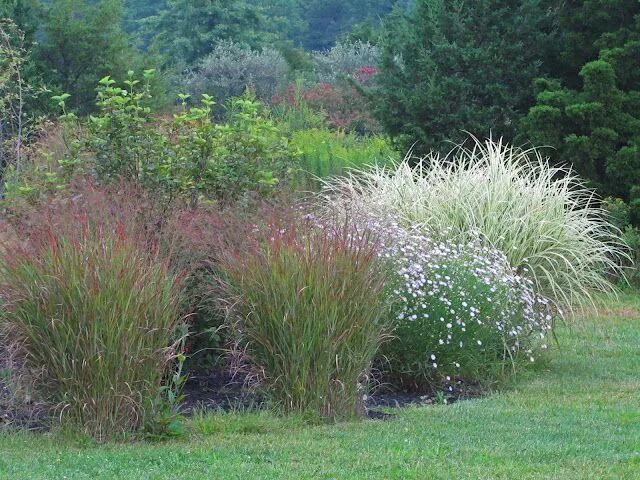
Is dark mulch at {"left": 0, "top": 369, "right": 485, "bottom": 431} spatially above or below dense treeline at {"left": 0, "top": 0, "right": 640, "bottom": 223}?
below

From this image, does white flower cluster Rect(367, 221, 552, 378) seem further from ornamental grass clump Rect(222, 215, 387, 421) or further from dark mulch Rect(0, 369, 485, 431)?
ornamental grass clump Rect(222, 215, 387, 421)

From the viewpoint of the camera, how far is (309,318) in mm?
6664

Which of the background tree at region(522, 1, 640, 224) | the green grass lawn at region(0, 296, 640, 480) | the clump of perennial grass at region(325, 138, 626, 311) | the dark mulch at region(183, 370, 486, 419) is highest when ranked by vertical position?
the background tree at region(522, 1, 640, 224)

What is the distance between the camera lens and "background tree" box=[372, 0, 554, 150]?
15.9m

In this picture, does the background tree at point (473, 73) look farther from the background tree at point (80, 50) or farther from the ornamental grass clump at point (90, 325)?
the ornamental grass clump at point (90, 325)

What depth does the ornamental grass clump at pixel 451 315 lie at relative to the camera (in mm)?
8055

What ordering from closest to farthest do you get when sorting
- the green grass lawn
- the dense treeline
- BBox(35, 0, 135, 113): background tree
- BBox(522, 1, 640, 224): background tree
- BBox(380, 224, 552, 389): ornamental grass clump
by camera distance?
1. the green grass lawn
2. BBox(380, 224, 552, 389): ornamental grass clump
3. BBox(522, 1, 640, 224): background tree
4. the dense treeline
5. BBox(35, 0, 135, 113): background tree

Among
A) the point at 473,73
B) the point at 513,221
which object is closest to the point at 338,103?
the point at 473,73

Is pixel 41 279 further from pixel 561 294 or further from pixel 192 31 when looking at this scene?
pixel 192 31

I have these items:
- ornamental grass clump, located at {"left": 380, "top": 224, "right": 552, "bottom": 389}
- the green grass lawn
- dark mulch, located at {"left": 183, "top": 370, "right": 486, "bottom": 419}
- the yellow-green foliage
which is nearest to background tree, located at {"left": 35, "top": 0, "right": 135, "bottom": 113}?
the yellow-green foliage

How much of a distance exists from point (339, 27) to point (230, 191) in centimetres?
4472

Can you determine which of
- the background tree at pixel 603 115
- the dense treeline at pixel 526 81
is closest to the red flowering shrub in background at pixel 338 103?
the dense treeline at pixel 526 81

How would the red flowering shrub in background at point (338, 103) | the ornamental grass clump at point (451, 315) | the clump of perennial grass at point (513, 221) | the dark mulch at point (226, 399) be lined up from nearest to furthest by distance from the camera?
the dark mulch at point (226, 399)
the ornamental grass clump at point (451, 315)
the clump of perennial grass at point (513, 221)
the red flowering shrub in background at point (338, 103)

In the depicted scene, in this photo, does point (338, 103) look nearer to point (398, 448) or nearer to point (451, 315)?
point (451, 315)
